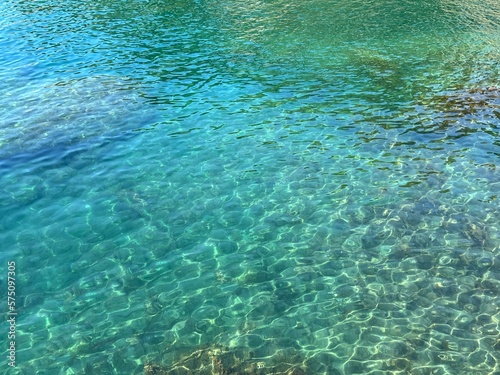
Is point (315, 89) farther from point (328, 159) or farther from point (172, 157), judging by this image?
point (172, 157)

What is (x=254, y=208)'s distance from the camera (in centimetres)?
1875

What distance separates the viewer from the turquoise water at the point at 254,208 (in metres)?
13.5

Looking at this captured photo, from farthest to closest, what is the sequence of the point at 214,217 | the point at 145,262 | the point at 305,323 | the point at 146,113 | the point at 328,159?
the point at 146,113 < the point at 328,159 < the point at 214,217 < the point at 145,262 < the point at 305,323

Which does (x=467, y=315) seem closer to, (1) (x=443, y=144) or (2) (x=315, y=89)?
(1) (x=443, y=144)

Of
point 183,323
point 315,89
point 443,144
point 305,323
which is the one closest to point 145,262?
point 183,323

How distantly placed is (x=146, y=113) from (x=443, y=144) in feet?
51.7

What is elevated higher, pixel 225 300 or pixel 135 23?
pixel 135 23

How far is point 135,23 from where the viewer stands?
41.1 meters

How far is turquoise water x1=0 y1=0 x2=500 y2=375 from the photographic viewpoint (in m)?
13.5

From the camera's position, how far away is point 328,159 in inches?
851

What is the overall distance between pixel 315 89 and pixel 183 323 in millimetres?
18659

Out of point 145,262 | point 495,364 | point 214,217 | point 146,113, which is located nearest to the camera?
point 495,364

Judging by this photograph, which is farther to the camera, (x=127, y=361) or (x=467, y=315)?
(x=467, y=315)

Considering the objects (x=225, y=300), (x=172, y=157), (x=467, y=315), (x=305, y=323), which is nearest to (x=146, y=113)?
(x=172, y=157)
